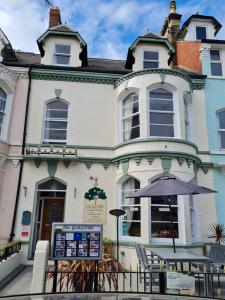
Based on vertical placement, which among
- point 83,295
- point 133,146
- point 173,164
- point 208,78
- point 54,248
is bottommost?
point 83,295

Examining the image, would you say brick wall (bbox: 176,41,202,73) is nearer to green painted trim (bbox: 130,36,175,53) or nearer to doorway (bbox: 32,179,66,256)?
green painted trim (bbox: 130,36,175,53)

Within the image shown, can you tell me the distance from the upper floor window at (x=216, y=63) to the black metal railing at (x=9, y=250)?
40.2 feet

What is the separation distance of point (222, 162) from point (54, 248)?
8.98 meters

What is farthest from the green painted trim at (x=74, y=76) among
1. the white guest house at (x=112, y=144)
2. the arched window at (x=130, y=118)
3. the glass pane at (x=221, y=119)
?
the glass pane at (x=221, y=119)

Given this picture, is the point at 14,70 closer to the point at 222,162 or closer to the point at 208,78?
the point at 208,78

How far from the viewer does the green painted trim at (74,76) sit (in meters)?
12.2

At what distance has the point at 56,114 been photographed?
12.2m

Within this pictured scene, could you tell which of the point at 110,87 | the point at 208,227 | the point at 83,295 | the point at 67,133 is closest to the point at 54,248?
the point at 83,295

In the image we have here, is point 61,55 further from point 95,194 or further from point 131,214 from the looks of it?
point 131,214

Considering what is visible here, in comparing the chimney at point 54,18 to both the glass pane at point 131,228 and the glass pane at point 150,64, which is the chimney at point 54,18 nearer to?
the glass pane at point 150,64

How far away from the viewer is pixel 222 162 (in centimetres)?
1170

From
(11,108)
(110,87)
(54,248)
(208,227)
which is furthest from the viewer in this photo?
(110,87)

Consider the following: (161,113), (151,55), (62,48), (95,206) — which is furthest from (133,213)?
(62,48)

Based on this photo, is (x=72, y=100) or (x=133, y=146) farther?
(x=72, y=100)
